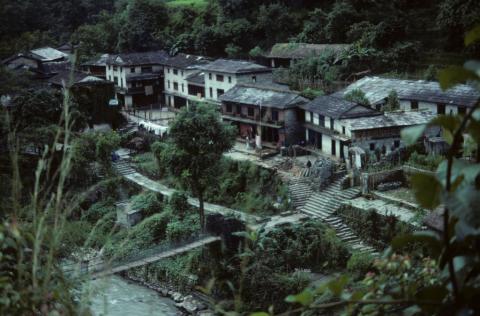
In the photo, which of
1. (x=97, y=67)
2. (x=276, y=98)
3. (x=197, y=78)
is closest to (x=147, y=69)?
(x=97, y=67)

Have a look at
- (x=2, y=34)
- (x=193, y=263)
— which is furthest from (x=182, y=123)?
(x=2, y=34)

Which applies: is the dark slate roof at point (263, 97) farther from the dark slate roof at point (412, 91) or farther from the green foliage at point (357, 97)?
the dark slate roof at point (412, 91)

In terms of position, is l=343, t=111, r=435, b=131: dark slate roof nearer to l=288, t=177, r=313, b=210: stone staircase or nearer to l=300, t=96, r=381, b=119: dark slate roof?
l=300, t=96, r=381, b=119: dark slate roof

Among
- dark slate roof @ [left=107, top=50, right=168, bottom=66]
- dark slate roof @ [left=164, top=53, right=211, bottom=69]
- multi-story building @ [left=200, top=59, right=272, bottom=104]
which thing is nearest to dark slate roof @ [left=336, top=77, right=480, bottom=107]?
multi-story building @ [left=200, top=59, right=272, bottom=104]

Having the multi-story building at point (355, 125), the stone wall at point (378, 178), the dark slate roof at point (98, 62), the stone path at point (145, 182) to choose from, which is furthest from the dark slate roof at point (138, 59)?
the stone wall at point (378, 178)

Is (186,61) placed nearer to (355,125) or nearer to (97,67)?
(97,67)

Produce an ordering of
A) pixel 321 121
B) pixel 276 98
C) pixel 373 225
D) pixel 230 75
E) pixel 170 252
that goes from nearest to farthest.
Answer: pixel 170 252, pixel 373 225, pixel 321 121, pixel 276 98, pixel 230 75
